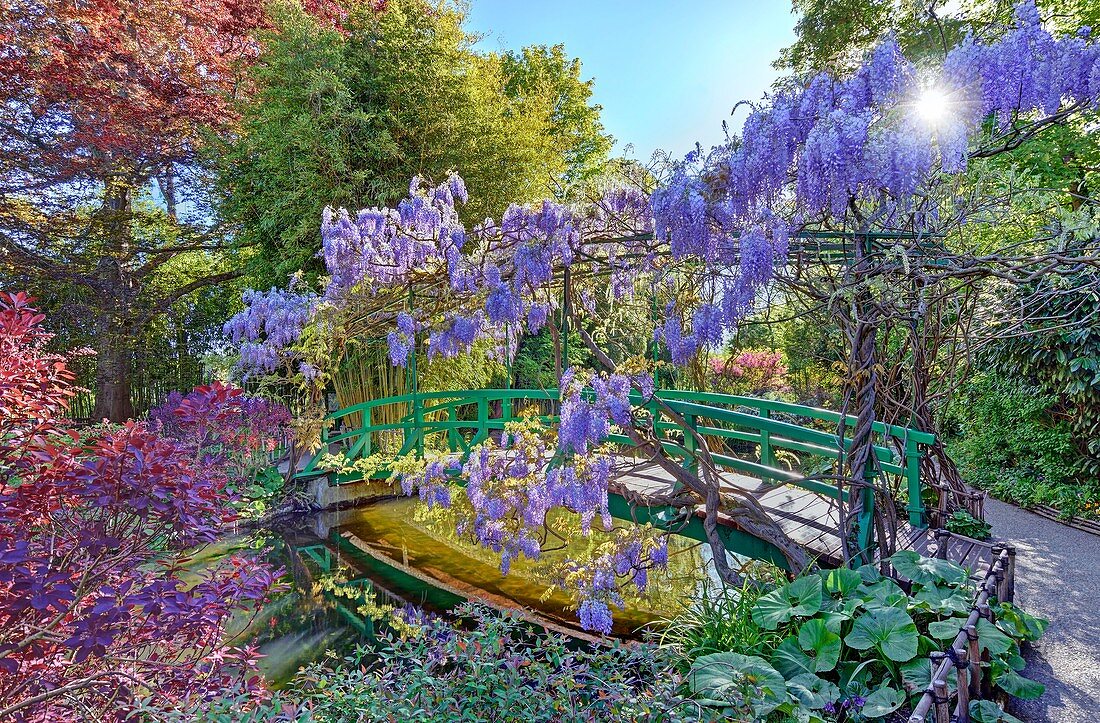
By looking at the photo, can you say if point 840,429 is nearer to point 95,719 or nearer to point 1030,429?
point 95,719

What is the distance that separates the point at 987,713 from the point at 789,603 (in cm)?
72

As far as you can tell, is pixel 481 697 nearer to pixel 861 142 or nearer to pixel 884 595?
pixel 884 595

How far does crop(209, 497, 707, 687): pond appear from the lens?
13.2ft

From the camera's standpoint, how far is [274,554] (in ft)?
17.9

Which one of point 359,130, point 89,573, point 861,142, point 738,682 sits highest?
point 359,130

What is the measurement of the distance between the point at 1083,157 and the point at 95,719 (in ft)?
30.3

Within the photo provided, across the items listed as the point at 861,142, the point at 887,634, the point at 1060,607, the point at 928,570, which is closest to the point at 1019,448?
the point at 1060,607

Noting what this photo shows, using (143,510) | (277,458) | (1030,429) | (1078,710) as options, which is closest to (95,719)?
(143,510)

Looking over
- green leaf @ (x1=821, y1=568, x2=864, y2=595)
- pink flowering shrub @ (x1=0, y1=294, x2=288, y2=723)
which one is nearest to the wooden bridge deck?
green leaf @ (x1=821, y1=568, x2=864, y2=595)

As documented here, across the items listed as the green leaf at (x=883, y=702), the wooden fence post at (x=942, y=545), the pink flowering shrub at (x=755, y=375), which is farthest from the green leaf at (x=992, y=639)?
the pink flowering shrub at (x=755, y=375)

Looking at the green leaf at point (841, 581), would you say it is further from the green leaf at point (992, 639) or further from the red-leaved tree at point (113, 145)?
the red-leaved tree at point (113, 145)

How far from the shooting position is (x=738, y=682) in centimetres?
193

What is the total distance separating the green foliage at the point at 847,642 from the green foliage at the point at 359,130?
19.3 ft

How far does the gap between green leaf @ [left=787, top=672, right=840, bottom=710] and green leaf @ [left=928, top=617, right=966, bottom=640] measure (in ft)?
1.41
